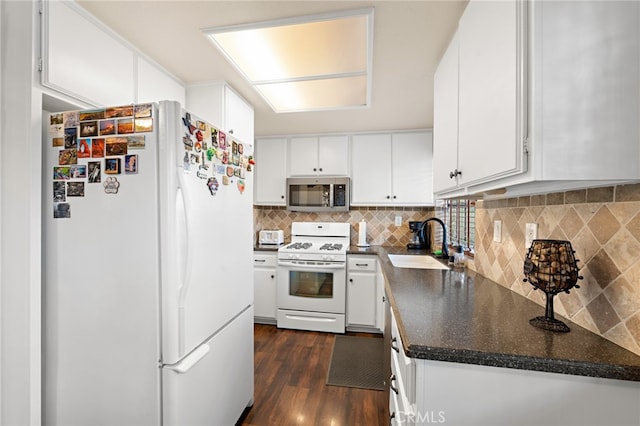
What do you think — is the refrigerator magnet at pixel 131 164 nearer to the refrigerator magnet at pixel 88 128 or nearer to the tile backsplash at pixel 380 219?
the refrigerator magnet at pixel 88 128

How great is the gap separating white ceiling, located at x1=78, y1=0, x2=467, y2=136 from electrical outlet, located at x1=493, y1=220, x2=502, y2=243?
1.01m

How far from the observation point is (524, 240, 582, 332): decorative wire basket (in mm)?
895

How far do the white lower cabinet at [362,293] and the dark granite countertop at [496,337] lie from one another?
1.51 meters

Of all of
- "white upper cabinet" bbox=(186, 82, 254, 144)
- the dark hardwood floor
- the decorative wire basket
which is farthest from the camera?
"white upper cabinet" bbox=(186, 82, 254, 144)

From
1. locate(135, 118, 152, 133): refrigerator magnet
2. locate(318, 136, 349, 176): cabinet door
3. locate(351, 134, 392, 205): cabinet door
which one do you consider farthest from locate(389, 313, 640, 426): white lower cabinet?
locate(318, 136, 349, 176): cabinet door

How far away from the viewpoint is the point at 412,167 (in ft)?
10.3

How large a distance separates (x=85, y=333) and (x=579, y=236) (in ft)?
6.38

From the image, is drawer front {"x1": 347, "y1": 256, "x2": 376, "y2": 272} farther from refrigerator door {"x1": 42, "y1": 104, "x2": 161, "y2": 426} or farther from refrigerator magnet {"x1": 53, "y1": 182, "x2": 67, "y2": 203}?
refrigerator magnet {"x1": 53, "y1": 182, "x2": 67, "y2": 203}

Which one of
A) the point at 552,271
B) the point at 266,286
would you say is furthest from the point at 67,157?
the point at 266,286

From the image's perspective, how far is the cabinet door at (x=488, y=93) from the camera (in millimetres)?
802

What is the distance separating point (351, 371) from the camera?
221 centimetres

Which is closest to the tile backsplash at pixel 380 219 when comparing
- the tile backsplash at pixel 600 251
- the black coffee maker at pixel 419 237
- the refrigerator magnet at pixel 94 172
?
the black coffee maker at pixel 419 237

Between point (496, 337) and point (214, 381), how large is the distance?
4.10 feet

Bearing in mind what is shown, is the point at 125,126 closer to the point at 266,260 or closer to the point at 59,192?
the point at 59,192
